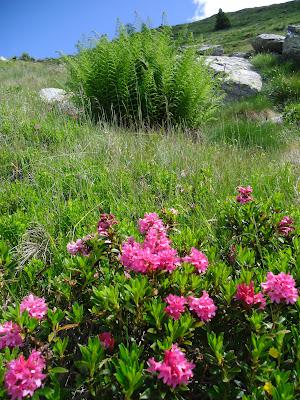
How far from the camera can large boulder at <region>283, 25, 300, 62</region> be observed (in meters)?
15.0

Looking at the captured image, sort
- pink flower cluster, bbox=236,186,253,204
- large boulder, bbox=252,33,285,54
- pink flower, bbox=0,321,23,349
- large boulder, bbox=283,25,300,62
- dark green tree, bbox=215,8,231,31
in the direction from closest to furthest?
pink flower, bbox=0,321,23,349 → pink flower cluster, bbox=236,186,253,204 → large boulder, bbox=283,25,300,62 → large boulder, bbox=252,33,285,54 → dark green tree, bbox=215,8,231,31

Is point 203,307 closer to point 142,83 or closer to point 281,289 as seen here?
point 281,289

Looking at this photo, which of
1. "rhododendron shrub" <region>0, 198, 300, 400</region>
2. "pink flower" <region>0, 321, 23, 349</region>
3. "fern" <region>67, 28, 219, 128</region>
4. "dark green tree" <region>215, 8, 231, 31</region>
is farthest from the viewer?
"dark green tree" <region>215, 8, 231, 31</region>

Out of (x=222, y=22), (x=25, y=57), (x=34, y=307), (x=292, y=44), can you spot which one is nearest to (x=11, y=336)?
(x=34, y=307)

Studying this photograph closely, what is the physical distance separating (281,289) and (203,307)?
0.34 meters

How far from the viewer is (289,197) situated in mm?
3871

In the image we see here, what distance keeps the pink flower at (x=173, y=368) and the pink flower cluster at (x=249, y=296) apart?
1.33 ft

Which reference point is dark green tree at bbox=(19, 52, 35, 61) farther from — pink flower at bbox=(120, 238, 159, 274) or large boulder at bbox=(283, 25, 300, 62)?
pink flower at bbox=(120, 238, 159, 274)

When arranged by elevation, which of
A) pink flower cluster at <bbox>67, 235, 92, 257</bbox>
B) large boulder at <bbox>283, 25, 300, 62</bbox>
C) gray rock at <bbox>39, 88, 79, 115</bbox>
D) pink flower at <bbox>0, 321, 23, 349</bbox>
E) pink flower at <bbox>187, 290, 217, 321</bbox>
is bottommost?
pink flower at <bbox>187, 290, 217, 321</bbox>

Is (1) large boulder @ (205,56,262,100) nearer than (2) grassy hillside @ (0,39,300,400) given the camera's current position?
No

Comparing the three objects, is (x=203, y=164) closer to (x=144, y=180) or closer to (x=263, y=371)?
(x=144, y=180)

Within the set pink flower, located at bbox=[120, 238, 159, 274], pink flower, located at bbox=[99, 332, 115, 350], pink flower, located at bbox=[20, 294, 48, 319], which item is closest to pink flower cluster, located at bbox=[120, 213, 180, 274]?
pink flower, located at bbox=[120, 238, 159, 274]

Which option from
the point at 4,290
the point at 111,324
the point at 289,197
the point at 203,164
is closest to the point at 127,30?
the point at 203,164

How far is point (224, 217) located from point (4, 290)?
1593 mm
